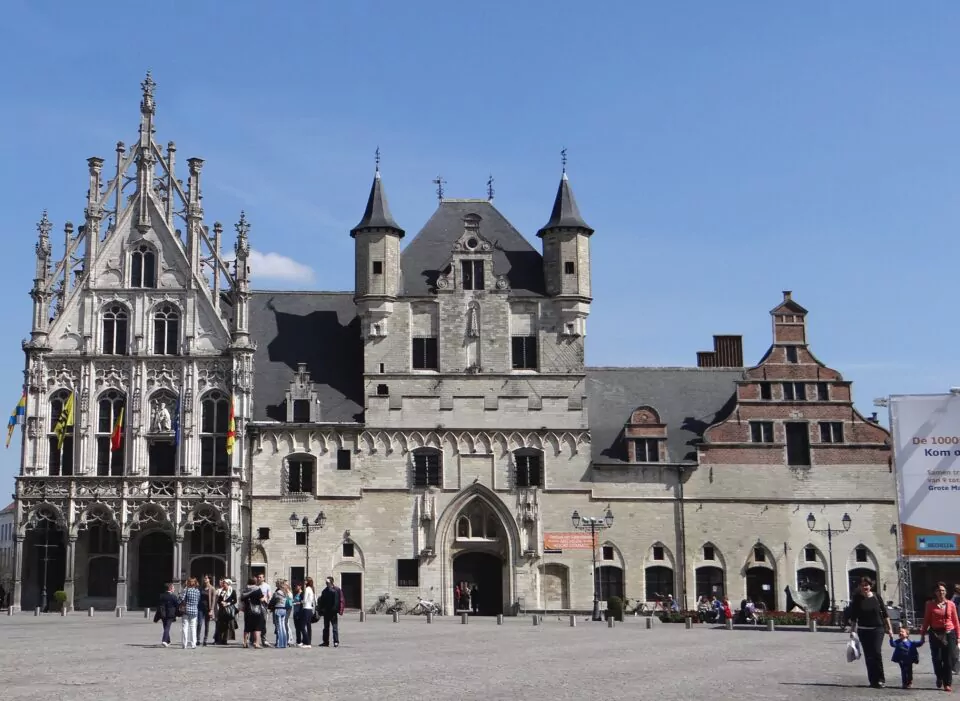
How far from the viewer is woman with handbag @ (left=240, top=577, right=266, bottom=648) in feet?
93.2

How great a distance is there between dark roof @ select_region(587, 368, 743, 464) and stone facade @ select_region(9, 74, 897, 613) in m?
0.30

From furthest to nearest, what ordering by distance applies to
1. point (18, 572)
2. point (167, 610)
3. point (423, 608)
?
point (423, 608)
point (18, 572)
point (167, 610)

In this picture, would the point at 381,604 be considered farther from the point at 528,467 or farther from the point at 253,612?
the point at 253,612

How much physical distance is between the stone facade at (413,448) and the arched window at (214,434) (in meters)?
0.12

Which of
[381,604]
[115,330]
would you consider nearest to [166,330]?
[115,330]

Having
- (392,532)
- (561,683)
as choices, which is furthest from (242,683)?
(392,532)

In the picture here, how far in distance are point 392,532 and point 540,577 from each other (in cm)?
668

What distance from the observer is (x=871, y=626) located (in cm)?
2150

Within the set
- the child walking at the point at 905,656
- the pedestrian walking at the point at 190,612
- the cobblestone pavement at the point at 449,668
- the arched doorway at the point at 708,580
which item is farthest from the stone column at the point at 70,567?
the child walking at the point at 905,656

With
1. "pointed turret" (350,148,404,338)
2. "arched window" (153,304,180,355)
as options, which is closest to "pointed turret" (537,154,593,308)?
"pointed turret" (350,148,404,338)

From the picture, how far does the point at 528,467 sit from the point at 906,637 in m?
34.2

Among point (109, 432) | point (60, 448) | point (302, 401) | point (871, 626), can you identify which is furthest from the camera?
point (302, 401)

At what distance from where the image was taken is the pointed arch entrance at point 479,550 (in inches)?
2147

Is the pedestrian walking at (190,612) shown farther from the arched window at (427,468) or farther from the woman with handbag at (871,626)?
the arched window at (427,468)
